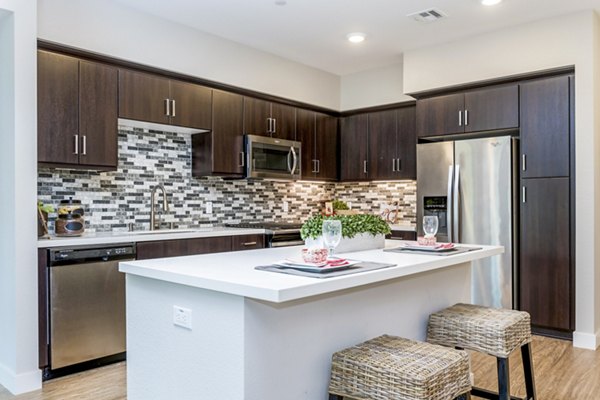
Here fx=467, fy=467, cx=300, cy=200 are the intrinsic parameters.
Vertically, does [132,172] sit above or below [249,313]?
above

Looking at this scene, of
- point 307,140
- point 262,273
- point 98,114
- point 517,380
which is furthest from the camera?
point 307,140

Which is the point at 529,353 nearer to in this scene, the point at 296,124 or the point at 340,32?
the point at 340,32

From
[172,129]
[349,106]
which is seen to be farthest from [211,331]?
[349,106]

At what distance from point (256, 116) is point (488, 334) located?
3.32 metres

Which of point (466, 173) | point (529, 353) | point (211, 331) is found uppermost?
point (466, 173)

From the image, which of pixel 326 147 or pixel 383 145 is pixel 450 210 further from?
pixel 326 147

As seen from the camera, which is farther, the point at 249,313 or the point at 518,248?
the point at 518,248

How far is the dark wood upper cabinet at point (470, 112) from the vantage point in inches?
169

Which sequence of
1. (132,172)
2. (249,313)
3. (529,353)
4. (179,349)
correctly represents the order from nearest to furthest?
(249,313) → (179,349) → (529,353) → (132,172)

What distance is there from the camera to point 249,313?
5.51 ft

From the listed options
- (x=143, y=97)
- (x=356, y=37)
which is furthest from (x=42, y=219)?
(x=356, y=37)

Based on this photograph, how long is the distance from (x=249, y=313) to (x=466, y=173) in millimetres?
3347
